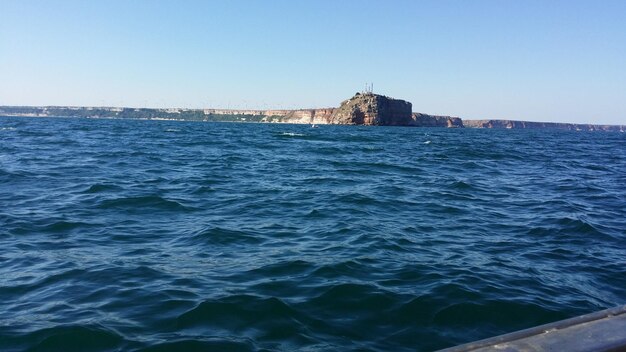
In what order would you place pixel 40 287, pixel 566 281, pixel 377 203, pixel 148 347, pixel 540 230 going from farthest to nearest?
pixel 377 203
pixel 540 230
pixel 566 281
pixel 40 287
pixel 148 347

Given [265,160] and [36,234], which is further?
[265,160]

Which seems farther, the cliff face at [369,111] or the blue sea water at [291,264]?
the cliff face at [369,111]

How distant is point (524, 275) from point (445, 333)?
8.97 ft

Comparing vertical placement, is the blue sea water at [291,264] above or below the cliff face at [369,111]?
below

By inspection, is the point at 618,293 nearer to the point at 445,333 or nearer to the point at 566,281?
the point at 566,281

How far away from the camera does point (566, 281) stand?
6695 mm

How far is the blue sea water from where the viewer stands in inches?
195

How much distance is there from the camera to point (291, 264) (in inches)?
284

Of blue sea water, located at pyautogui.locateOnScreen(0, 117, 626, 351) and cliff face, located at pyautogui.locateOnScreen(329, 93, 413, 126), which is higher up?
cliff face, located at pyautogui.locateOnScreen(329, 93, 413, 126)

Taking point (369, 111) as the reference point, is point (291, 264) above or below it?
below

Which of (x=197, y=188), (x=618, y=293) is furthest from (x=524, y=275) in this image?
(x=197, y=188)

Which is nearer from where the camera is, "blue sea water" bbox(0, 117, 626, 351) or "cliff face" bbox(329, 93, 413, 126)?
"blue sea water" bbox(0, 117, 626, 351)

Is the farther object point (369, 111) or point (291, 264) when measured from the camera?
point (369, 111)

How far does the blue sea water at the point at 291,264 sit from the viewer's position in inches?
195
